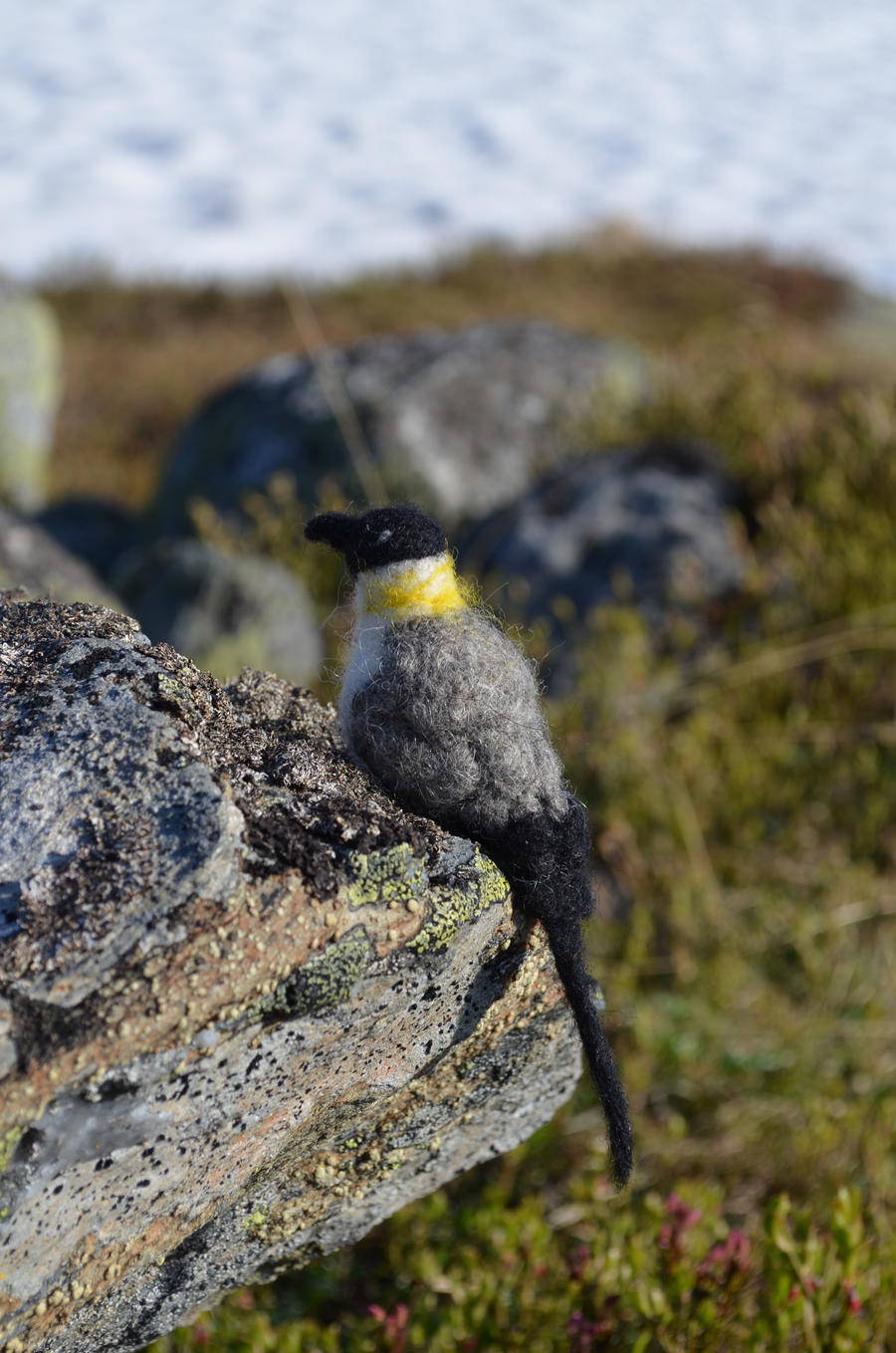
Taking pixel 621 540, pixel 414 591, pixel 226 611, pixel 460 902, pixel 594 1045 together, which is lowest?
pixel 621 540

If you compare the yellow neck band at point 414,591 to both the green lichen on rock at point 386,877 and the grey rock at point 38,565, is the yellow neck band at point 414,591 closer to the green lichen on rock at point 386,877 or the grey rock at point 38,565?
the green lichen on rock at point 386,877

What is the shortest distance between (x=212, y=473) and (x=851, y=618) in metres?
4.22

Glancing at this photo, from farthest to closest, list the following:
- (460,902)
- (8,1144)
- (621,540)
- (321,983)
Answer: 1. (621,540)
2. (460,902)
3. (321,983)
4. (8,1144)

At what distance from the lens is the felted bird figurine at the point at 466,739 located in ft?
5.51

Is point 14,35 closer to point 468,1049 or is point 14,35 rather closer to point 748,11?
point 748,11

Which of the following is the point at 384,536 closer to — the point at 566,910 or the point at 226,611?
the point at 566,910

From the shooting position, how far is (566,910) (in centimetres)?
173

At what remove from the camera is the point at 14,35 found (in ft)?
65.3

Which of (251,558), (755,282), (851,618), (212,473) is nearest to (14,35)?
(755,282)

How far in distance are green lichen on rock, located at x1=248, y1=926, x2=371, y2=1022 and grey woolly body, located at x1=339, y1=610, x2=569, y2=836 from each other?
0.29m

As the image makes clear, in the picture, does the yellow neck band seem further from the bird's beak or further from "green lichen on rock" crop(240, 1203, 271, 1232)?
"green lichen on rock" crop(240, 1203, 271, 1232)

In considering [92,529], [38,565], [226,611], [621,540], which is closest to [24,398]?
[92,529]

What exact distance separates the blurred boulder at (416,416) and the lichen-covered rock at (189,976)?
4493 millimetres

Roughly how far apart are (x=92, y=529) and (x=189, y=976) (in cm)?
672
